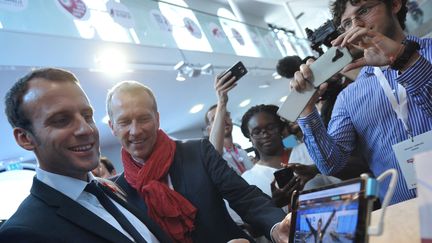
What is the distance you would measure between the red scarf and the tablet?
26.4 inches

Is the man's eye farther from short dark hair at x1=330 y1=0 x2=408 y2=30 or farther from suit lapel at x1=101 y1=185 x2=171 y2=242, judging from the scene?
suit lapel at x1=101 y1=185 x2=171 y2=242

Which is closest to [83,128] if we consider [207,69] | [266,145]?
[266,145]

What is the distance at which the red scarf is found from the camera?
1.24 m

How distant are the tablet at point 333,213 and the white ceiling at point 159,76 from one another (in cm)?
348

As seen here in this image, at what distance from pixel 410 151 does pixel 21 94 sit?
1340 mm

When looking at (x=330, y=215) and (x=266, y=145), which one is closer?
(x=330, y=215)

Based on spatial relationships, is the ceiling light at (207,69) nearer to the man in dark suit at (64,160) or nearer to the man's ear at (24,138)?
the man in dark suit at (64,160)

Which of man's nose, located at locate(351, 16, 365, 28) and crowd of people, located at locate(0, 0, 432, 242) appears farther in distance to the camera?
man's nose, located at locate(351, 16, 365, 28)

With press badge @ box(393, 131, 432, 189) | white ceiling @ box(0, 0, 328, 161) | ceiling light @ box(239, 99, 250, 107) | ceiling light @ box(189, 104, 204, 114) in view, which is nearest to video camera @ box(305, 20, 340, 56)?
press badge @ box(393, 131, 432, 189)

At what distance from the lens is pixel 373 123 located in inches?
49.1

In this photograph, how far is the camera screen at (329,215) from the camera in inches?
19.7

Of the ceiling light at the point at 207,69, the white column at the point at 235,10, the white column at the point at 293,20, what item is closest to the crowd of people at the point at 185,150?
the ceiling light at the point at 207,69

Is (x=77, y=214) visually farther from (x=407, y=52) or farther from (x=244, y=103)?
(x=244, y=103)

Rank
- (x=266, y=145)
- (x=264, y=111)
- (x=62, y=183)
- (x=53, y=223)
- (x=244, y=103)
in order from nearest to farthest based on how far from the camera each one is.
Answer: (x=53, y=223) → (x=62, y=183) → (x=266, y=145) → (x=264, y=111) → (x=244, y=103)
